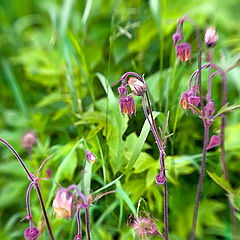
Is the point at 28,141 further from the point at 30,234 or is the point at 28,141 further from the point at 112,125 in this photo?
the point at 30,234

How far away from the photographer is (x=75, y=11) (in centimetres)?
213

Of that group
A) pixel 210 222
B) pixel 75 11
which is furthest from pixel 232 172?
pixel 75 11

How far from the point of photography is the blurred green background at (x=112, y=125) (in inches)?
42.0

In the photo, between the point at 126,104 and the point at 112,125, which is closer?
the point at 126,104

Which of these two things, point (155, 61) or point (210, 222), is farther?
point (155, 61)

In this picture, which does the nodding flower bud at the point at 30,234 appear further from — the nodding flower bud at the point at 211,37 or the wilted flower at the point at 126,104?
the nodding flower bud at the point at 211,37

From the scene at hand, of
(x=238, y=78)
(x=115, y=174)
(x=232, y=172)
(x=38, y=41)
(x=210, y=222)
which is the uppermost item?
(x=38, y=41)

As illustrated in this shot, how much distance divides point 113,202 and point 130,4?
1038 millimetres

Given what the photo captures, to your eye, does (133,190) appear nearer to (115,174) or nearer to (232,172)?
(115,174)

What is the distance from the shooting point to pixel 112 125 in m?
1.13

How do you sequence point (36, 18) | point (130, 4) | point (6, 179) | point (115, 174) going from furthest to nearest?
point (36, 18) < point (130, 4) < point (6, 179) < point (115, 174)

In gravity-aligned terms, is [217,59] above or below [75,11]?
below

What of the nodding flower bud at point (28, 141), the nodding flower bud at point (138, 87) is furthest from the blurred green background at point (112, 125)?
the nodding flower bud at point (138, 87)

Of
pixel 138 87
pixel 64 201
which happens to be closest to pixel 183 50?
pixel 138 87
